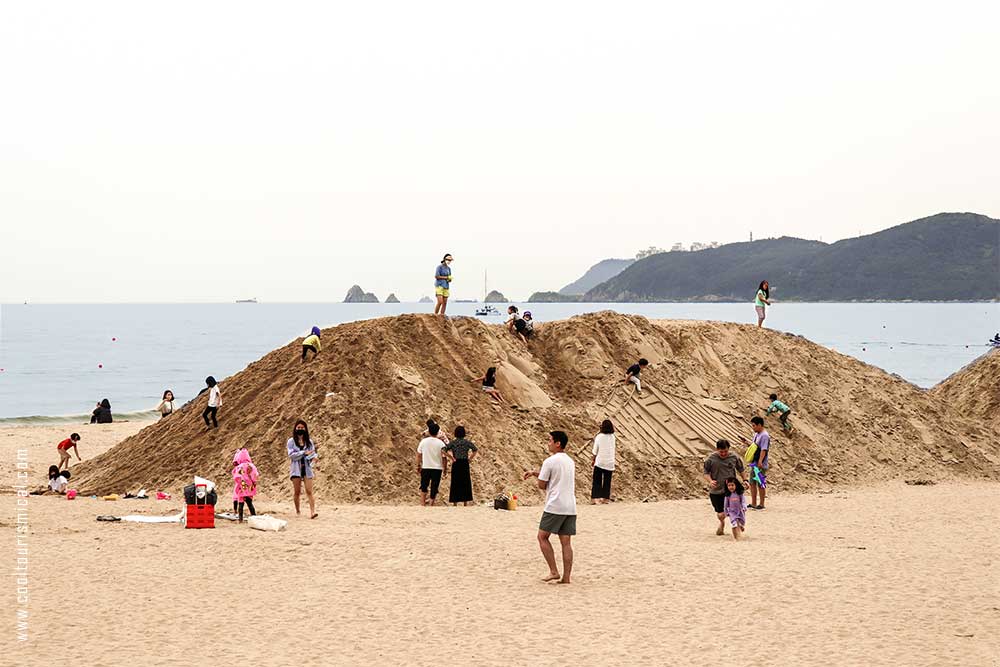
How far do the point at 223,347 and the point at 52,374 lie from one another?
39.1 m

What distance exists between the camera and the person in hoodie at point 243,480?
53.7ft

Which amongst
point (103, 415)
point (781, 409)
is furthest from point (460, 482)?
point (103, 415)

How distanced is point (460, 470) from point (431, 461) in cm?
70

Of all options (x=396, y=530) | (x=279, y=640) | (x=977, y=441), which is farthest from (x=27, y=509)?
(x=977, y=441)

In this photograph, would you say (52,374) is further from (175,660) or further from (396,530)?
(175,660)

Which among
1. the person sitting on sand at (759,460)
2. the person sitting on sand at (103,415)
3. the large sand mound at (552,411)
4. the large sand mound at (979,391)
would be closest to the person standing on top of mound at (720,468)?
the person sitting on sand at (759,460)

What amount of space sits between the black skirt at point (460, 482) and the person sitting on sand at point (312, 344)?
201 inches

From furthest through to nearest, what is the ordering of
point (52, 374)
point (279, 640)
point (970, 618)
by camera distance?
point (52, 374), point (970, 618), point (279, 640)

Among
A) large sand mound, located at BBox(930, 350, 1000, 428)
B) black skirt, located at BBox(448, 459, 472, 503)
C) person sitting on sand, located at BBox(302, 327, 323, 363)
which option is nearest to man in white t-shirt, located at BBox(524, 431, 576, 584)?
black skirt, located at BBox(448, 459, 472, 503)

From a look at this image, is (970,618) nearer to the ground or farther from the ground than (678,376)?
nearer to the ground

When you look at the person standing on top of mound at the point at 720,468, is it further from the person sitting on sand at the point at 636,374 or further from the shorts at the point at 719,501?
the person sitting on sand at the point at 636,374

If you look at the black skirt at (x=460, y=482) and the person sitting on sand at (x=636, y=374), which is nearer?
the black skirt at (x=460, y=482)

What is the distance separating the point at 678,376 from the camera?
25.4m

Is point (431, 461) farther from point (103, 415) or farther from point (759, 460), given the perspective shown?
point (103, 415)
